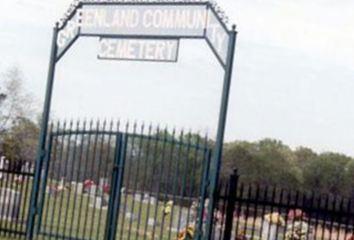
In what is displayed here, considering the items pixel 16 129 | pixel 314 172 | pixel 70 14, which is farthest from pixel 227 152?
pixel 70 14

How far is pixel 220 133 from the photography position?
13039 millimetres

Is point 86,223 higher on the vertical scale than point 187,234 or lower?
lower

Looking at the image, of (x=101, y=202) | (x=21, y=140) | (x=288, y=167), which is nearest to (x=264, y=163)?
(x=288, y=167)

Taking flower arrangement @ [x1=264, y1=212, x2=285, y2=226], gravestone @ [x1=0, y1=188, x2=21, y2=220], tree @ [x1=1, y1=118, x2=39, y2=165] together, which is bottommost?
gravestone @ [x1=0, y1=188, x2=21, y2=220]

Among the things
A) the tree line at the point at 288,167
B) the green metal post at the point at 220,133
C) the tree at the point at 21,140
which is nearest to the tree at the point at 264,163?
the tree line at the point at 288,167

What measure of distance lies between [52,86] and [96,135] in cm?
155

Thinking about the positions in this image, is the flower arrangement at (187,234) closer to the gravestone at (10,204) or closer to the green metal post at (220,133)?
the green metal post at (220,133)

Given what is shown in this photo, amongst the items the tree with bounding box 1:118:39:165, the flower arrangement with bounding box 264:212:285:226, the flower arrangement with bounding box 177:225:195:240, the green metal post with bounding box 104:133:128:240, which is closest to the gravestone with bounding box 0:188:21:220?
the green metal post with bounding box 104:133:128:240

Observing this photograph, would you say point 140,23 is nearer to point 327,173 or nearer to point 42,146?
point 42,146

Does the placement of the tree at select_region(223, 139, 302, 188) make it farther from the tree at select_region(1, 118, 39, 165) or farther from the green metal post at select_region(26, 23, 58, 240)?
the green metal post at select_region(26, 23, 58, 240)

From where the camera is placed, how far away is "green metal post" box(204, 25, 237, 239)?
12906mm

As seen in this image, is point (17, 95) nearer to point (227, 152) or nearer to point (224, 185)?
point (227, 152)

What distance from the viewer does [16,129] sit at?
2131 inches

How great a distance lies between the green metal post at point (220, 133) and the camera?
12906 mm
